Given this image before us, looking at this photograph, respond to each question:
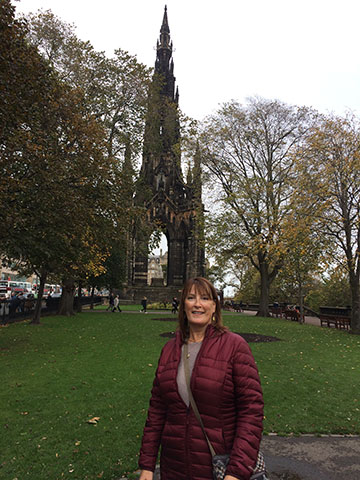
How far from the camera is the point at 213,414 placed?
2.03 metres

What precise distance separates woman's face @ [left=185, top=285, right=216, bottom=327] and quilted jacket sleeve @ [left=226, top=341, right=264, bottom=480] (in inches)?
11.5

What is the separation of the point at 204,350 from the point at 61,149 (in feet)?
46.1

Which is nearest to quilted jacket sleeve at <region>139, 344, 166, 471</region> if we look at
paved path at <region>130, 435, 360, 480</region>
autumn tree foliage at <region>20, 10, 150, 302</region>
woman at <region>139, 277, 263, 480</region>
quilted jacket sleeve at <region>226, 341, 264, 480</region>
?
woman at <region>139, 277, 263, 480</region>

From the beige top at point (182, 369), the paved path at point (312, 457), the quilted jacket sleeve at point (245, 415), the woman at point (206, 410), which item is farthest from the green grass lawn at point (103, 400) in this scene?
the quilted jacket sleeve at point (245, 415)

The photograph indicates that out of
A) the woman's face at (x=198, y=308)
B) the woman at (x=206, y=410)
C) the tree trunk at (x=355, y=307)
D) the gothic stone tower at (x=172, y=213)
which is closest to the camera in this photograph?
the woman at (x=206, y=410)

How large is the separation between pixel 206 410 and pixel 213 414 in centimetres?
5

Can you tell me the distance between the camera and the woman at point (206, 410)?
1963mm

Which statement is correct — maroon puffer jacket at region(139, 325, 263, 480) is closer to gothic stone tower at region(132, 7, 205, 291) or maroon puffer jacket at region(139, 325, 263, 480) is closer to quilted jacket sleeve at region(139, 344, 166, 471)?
quilted jacket sleeve at region(139, 344, 166, 471)

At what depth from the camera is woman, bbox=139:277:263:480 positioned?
1963mm

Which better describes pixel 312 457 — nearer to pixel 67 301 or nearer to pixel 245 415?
pixel 245 415

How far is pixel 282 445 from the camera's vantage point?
4648mm

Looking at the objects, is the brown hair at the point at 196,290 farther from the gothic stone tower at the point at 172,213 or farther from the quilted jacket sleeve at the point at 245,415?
the gothic stone tower at the point at 172,213

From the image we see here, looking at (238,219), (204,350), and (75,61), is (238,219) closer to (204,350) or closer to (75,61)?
(75,61)

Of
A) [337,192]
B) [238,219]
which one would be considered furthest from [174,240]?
[337,192]
